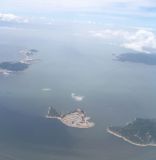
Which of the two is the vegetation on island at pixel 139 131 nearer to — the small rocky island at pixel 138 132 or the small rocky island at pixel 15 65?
the small rocky island at pixel 138 132

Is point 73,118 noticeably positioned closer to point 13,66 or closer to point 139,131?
point 139,131

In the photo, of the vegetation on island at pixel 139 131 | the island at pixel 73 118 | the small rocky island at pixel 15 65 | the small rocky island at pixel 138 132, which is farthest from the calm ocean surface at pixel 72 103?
the small rocky island at pixel 15 65

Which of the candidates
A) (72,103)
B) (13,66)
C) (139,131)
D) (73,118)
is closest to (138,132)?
(139,131)

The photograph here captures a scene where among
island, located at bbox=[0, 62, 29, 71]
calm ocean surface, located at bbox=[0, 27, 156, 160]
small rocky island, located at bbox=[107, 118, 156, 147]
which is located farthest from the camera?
island, located at bbox=[0, 62, 29, 71]

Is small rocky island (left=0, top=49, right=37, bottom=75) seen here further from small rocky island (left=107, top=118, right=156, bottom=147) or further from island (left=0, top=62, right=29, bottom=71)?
small rocky island (left=107, top=118, right=156, bottom=147)

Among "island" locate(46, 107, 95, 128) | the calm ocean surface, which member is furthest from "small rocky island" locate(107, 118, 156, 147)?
"island" locate(46, 107, 95, 128)

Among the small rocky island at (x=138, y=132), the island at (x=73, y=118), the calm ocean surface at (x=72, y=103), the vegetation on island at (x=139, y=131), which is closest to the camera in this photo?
the calm ocean surface at (x=72, y=103)
